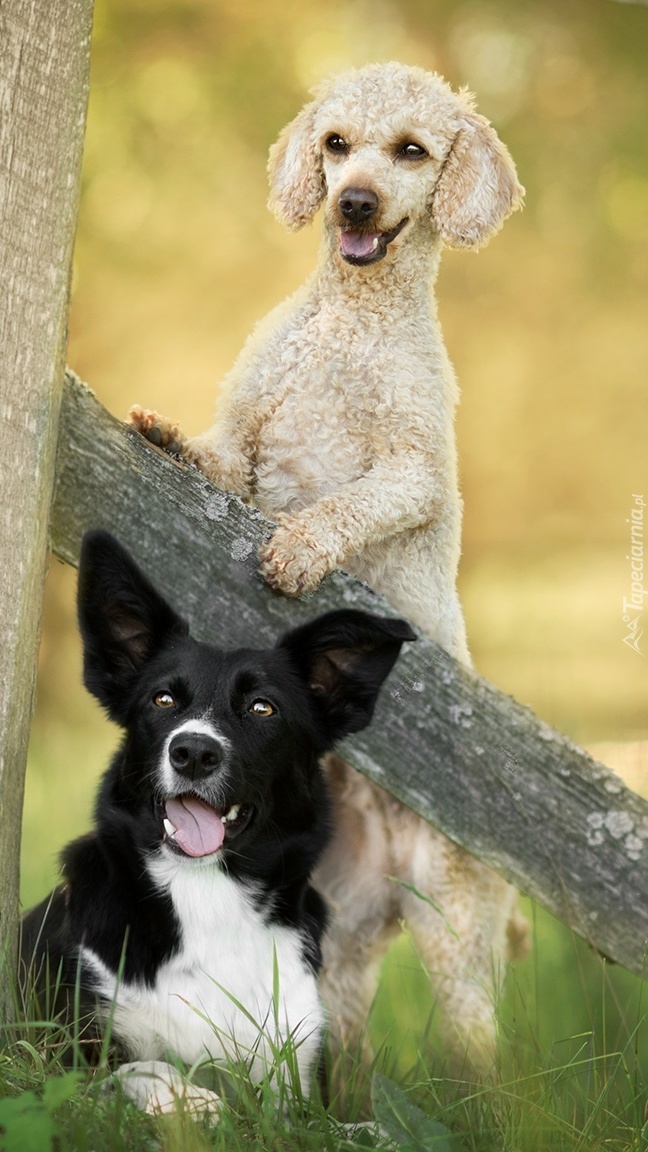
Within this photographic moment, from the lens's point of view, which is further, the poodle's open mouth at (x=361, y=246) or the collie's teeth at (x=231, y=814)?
the poodle's open mouth at (x=361, y=246)

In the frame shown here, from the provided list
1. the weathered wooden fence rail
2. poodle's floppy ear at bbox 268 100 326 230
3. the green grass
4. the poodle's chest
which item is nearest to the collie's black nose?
the weathered wooden fence rail

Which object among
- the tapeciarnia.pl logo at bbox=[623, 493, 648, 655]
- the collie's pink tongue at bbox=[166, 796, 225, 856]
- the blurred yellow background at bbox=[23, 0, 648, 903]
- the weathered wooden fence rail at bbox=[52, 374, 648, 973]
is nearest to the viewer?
the collie's pink tongue at bbox=[166, 796, 225, 856]

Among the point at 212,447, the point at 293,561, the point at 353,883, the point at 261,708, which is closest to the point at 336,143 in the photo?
the point at 212,447

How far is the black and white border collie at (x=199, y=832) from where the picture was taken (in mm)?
2113

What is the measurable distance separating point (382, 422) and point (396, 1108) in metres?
1.45

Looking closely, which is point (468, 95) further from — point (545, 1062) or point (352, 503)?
point (545, 1062)

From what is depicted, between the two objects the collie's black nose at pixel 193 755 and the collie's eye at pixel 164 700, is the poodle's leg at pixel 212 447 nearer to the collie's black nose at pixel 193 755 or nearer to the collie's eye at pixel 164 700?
the collie's eye at pixel 164 700

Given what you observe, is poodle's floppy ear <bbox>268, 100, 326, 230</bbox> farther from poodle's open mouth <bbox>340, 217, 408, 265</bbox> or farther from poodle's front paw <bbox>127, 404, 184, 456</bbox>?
poodle's front paw <bbox>127, 404, 184, 456</bbox>

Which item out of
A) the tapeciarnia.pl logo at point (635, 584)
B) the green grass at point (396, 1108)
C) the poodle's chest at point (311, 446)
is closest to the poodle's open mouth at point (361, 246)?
the poodle's chest at point (311, 446)

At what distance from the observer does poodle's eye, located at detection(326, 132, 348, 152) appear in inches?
102

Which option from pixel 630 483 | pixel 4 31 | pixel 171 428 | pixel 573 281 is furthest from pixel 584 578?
pixel 4 31

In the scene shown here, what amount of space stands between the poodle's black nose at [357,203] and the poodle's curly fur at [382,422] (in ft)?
0.10

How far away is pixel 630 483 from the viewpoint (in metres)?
2.96

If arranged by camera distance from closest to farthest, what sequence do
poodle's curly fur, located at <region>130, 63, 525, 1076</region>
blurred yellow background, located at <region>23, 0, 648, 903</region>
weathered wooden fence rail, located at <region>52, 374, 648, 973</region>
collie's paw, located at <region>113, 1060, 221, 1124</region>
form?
collie's paw, located at <region>113, 1060, 221, 1124</region> < weathered wooden fence rail, located at <region>52, 374, 648, 973</region> < poodle's curly fur, located at <region>130, 63, 525, 1076</region> < blurred yellow background, located at <region>23, 0, 648, 903</region>
